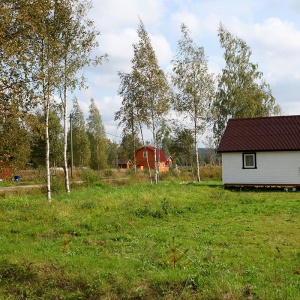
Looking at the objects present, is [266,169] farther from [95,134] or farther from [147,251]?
[95,134]

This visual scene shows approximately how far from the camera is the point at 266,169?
22.7 metres

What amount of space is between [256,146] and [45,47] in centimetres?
1384

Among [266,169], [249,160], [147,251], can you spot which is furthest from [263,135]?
[147,251]

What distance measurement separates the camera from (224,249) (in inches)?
305

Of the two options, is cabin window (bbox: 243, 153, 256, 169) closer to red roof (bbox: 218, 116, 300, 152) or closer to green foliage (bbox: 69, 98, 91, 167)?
red roof (bbox: 218, 116, 300, 152)

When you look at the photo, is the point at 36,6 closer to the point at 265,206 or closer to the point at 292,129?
the point at 265,206

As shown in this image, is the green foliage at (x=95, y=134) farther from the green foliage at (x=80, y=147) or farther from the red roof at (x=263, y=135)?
the red roof at (x=263, y=135)

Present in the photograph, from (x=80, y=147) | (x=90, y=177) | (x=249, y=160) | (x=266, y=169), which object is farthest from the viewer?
(x=80, y=147)

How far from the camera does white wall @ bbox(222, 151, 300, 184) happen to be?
2222 cm

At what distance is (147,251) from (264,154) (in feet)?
54.8

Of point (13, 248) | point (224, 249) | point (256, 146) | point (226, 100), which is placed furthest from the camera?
point (226, 100)

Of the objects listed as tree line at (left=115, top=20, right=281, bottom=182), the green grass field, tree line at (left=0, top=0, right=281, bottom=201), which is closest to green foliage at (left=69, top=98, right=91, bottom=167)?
tree line at (left=0, top=0, right=281, bottom=201)

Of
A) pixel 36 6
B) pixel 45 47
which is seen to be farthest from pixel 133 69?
pixel 36 6

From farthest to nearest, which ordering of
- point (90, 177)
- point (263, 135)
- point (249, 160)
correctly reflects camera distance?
point (90, 177) < point (263, 135) < point (249, 160)
